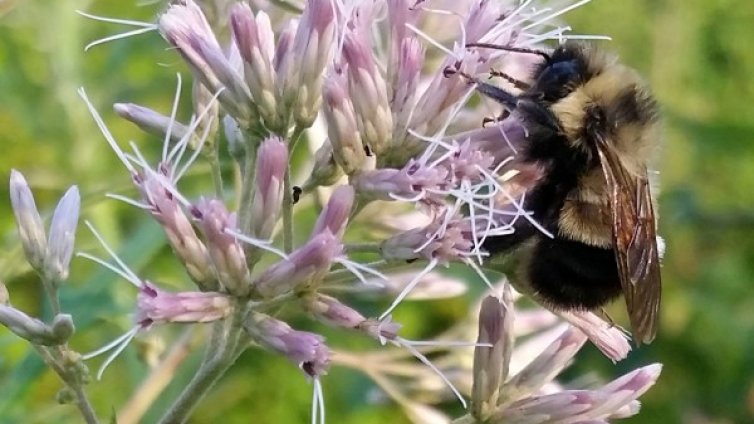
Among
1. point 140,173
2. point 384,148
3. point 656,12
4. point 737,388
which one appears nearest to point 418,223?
point 384,148

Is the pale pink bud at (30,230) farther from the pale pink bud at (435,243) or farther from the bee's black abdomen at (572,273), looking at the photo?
the bee's black abdomen at (572,273)

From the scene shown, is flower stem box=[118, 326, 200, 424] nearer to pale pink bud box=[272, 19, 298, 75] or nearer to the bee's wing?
pale pink bud box=[272, 19, 298, 75]

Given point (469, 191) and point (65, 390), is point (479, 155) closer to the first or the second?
point (469, 191)

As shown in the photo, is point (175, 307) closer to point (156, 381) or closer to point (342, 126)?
point (342, 126)

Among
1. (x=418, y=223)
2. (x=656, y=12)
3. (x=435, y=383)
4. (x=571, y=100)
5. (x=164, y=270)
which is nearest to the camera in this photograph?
(x=571, y=100)

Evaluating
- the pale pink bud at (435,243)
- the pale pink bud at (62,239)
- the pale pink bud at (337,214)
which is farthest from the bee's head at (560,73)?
the pale pink bud at (62,239)

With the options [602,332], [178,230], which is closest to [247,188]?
[178,230]
